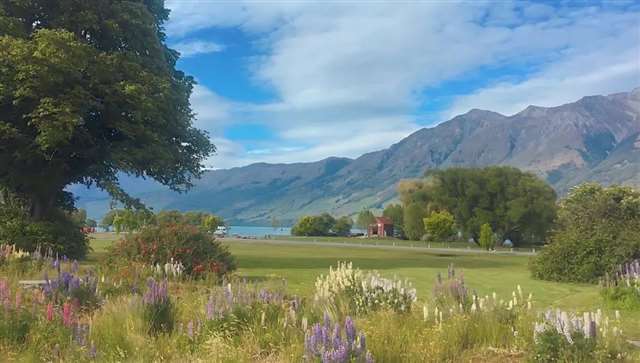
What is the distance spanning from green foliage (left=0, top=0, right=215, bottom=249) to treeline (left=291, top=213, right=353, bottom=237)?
100 m

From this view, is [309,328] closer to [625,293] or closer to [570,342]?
[570,342]

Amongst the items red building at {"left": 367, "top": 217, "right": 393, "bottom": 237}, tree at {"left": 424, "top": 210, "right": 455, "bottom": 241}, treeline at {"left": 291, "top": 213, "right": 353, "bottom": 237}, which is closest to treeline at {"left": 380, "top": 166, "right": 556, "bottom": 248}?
tree at {"left": 424, "top": 210, "right": 455, "bottom": 241}

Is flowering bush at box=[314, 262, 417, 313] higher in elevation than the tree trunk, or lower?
lower

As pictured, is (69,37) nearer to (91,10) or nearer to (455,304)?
(91,10)

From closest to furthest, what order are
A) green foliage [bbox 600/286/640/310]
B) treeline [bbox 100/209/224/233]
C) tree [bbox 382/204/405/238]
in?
green foliage [bbox 600/286/640/310], treeline [bbox 100/209/224/233], tree [bbox 382/204/405/238]

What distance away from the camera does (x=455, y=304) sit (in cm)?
900

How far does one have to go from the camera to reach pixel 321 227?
133 m

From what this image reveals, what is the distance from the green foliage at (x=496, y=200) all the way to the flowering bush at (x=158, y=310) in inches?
3156

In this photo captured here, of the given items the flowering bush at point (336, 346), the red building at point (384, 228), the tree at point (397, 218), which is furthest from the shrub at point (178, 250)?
Answer: the red building at point (384, 228)

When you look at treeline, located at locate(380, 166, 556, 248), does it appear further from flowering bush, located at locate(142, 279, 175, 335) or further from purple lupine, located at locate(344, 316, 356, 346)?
purple lupine, located at locate(344, 316, 356, 346)

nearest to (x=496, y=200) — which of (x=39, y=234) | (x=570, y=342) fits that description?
(x=39, y=234)

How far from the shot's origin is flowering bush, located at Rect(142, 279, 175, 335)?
862 cm

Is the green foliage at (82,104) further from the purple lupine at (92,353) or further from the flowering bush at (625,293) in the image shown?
the flowering bush at (625,293)

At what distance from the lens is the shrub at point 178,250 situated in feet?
54.4
